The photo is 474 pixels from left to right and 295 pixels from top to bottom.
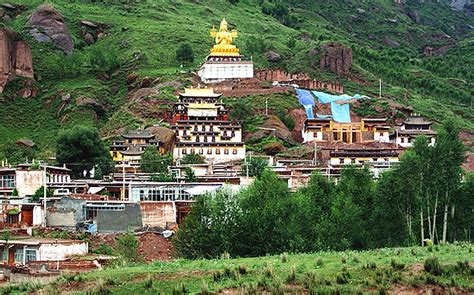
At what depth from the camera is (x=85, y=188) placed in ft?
240

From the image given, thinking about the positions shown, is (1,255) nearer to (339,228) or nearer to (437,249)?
(339,228)

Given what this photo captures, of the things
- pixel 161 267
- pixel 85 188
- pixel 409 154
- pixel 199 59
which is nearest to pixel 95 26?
pixel 199 59

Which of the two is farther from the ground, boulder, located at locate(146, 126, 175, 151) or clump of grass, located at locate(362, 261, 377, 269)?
boulder, located at locate(146, 126, 175, 151)

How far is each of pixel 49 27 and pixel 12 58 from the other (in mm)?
21125

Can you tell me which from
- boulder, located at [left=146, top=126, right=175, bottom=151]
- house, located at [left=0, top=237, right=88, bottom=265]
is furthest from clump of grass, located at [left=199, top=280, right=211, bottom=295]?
boulder, located at [left=146, top=126, right=175, bottom=151]

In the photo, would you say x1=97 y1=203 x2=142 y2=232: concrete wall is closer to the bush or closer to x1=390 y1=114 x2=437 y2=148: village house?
the bush

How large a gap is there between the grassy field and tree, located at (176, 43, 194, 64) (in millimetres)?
102334

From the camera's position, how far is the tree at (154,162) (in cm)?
8550

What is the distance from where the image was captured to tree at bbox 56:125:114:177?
286 ft

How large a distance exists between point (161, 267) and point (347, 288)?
815 centimetres

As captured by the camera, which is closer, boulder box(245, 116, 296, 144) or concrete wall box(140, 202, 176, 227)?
concrete wall box(140, 202, 176, 227)

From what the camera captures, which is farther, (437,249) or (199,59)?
(199,59)

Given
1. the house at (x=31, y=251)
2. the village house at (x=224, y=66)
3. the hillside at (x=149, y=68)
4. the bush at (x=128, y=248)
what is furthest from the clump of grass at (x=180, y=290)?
the village house at (x=224, y=66)

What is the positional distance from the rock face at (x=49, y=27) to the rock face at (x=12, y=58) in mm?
15012
